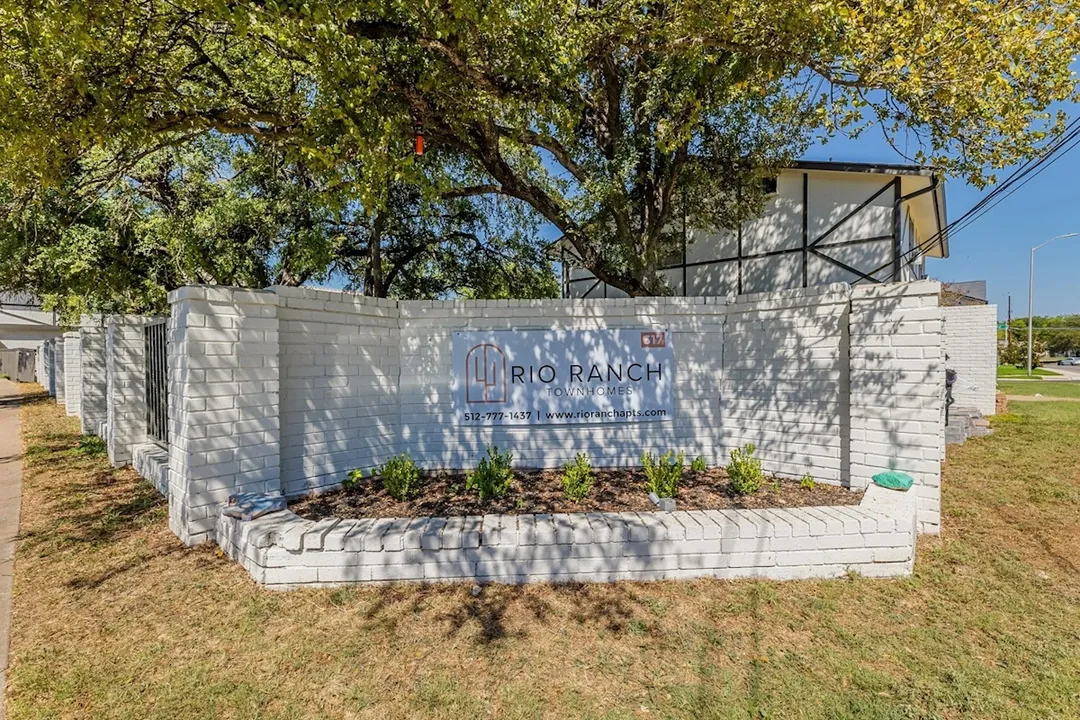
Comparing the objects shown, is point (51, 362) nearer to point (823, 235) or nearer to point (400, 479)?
point (400, 479)

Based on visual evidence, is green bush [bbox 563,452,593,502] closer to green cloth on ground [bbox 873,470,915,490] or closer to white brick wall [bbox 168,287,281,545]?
green cloth on ground [bbox 873,470,915,490]

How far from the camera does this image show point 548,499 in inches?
171

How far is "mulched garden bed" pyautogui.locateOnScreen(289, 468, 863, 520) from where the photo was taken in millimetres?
4078

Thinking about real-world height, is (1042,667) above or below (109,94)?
below

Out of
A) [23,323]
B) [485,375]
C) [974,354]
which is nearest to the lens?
[485,375]

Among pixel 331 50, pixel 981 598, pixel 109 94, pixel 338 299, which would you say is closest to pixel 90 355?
pixel 109 94

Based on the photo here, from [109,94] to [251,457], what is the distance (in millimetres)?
3259

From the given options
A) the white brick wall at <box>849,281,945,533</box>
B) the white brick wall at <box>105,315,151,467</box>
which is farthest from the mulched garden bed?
the white brick wall at <box>105,315,151,467</box>

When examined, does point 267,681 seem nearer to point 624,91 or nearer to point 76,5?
point 76,5

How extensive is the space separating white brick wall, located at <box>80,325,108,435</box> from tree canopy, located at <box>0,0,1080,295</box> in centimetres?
275

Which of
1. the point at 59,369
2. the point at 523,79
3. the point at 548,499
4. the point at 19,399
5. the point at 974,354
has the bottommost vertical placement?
the point at 19,399

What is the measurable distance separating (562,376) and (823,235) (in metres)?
6.51

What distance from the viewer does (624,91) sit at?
21.8ft

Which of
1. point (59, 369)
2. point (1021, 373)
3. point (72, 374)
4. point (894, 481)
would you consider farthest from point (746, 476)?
point (1021, 373)
